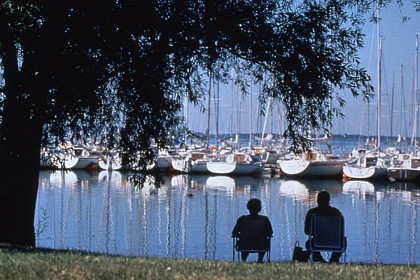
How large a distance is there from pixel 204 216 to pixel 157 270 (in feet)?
86.2

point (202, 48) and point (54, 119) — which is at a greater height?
point (202, 48)

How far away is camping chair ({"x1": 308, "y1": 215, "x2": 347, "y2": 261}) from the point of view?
13.5 metres

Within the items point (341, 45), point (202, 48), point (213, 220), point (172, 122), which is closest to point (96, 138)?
point (172, 122)

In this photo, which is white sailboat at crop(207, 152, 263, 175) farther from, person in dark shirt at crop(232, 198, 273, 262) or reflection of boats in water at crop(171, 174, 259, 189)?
person in dark shirt at crop(232, 198, 273, 262)

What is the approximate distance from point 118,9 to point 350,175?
49.9 meters

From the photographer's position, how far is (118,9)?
12.0m

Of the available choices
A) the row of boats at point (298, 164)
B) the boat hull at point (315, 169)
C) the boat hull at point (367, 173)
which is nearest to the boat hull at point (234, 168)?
the row of boats at point (298, 164)

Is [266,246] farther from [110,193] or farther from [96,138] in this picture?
[110,193]

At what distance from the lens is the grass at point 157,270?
7785 millimetres

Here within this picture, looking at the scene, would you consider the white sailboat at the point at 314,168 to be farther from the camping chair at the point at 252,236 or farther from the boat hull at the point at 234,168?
the camping chair at the point at 252,236

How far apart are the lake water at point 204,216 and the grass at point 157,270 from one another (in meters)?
9.01

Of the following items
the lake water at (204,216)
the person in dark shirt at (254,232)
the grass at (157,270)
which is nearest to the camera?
the grass at (157,270)

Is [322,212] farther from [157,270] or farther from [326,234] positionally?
[157,270]

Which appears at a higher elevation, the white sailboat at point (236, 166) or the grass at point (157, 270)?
the grass at point (157, 270)
